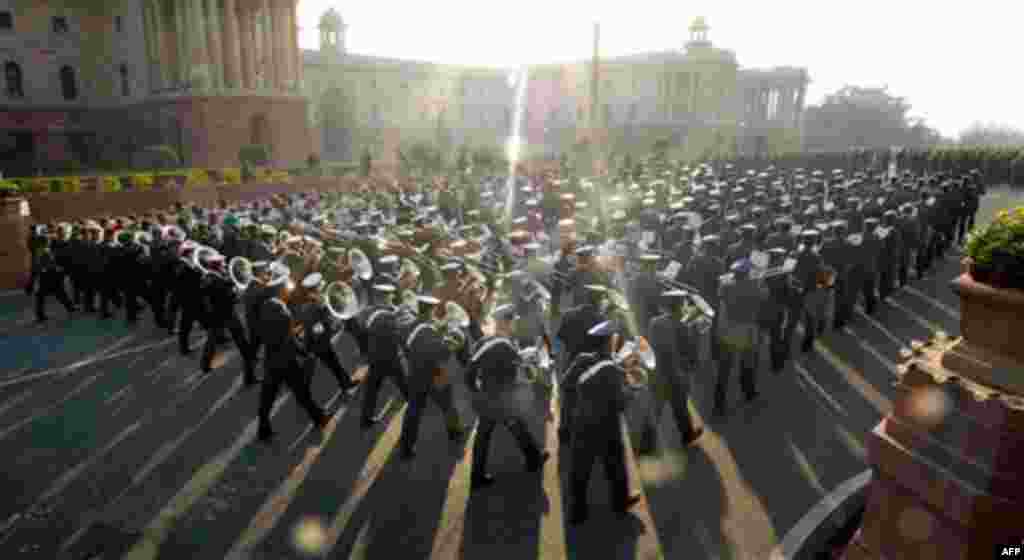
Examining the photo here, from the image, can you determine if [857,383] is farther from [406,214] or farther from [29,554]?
[406,214]

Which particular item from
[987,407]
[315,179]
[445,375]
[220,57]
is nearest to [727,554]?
[987,407]

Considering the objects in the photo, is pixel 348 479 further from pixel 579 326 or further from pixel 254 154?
pixel 254 154

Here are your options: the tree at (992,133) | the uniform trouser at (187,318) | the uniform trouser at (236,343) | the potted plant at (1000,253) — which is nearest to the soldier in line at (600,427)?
the potted plant at (1000,253)

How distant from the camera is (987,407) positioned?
144 inches

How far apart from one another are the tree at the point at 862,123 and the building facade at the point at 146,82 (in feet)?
258

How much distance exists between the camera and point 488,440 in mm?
6770

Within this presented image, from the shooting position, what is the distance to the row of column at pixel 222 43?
4212 centimetres

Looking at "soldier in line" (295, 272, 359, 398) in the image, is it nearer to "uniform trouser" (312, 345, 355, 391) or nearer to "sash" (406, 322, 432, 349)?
"uniform trouser" (312, 345, 355, 391)

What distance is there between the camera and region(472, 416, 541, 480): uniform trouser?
6.73 meters

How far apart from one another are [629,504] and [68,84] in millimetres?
57797

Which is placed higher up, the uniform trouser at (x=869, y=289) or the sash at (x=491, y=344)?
the sash at (x=491, y=344)

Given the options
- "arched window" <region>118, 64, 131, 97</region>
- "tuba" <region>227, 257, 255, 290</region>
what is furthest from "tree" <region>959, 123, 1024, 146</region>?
"tuba" <region>227, 257, 255, 290</region>

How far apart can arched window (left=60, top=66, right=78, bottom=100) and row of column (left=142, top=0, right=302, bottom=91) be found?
26.8ft

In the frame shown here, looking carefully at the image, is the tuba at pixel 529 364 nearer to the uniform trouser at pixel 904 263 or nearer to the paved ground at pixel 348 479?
the paved ground at pixel 348 479
